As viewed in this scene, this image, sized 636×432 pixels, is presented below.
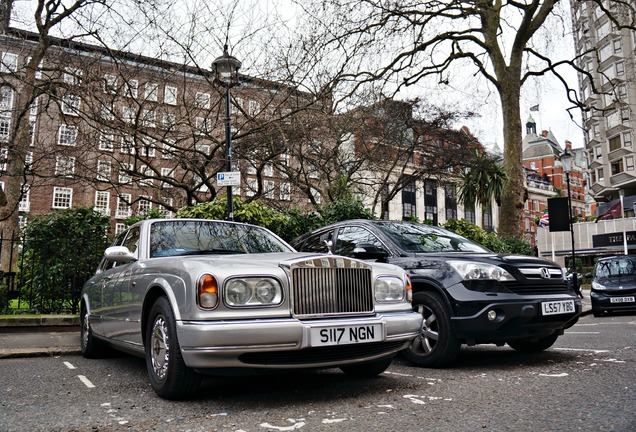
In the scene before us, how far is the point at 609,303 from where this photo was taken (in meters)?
13.8

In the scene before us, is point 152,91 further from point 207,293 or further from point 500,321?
point 500,321

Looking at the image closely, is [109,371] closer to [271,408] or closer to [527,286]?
[271,408]

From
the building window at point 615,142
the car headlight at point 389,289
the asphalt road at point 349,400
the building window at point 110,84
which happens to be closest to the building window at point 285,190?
the building window at point 110,84

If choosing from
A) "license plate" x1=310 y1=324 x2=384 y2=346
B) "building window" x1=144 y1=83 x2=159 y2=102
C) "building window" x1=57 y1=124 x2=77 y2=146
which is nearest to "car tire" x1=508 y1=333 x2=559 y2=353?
"license plate" x1=310 y1=324 x2=384 y2=346

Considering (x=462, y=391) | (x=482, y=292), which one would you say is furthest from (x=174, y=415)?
(x=482, y=292)

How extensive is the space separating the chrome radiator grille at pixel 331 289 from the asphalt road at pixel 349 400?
26.6 inches

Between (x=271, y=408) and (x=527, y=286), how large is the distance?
10.1ft

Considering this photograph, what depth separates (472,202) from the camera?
189 feet

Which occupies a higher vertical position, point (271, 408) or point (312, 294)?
point (312, 294)

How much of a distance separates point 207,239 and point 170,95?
903 centimetres

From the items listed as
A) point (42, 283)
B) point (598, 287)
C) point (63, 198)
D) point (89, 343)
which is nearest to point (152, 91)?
point (42, 283)

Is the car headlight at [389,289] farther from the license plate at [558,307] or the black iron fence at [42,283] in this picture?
the black iron fence at [42,283]

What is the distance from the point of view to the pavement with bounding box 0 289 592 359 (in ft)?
22.2

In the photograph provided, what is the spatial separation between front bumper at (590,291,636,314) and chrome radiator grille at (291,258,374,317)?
12.0 metres
